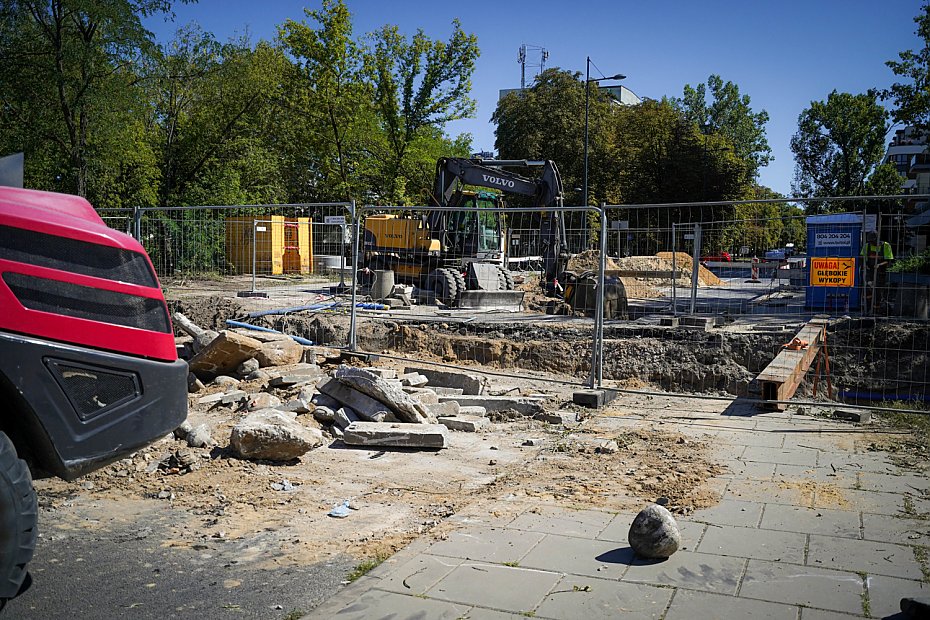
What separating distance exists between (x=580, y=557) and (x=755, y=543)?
109cm

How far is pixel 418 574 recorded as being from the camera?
13.4 feet

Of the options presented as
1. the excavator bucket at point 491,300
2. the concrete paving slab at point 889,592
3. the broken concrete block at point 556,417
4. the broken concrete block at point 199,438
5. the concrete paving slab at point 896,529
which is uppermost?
Answer: the excavator bucket at point 491,300

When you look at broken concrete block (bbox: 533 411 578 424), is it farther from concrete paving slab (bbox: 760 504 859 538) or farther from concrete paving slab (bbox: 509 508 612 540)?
concrete paving slab (bbox: 760 504 859 538)

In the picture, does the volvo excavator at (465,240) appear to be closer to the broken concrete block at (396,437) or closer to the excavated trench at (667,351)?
the excavated trench at (667,351)

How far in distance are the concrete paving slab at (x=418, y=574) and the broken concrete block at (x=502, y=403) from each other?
169 inches

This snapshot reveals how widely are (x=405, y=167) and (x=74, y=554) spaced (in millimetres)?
30273

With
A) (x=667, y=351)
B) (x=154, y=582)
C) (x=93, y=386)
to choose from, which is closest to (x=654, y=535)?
(x=154, y=582)

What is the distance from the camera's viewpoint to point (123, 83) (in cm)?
1756

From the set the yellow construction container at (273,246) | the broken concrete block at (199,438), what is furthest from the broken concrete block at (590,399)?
the yellow construction container at (273,246)

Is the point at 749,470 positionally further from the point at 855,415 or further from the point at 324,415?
the point at 324,415

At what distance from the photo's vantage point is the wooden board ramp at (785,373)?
27.4ft

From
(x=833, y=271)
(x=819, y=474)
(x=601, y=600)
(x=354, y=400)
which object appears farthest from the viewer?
(x=833, y=271)

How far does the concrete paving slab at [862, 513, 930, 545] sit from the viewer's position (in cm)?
464

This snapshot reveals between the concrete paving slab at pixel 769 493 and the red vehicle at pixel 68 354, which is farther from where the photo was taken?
the concrete paving slab at pixel 769 493
